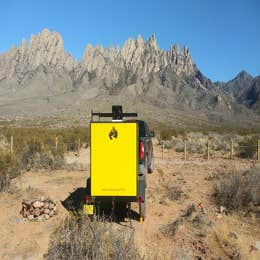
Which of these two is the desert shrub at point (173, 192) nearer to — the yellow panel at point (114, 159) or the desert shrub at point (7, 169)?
the yellow panel at point (114, 159)

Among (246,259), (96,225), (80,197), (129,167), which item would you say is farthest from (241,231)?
(80,197)

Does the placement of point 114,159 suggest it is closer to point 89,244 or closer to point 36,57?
point 89,244

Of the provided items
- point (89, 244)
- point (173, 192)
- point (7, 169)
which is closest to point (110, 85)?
point (7, 169)

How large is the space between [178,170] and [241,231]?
22.8 feet

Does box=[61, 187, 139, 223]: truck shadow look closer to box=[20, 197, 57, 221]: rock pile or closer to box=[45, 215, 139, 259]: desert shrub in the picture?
box=[20, 197, 57, 221]: rock pile

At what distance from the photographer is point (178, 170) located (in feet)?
49.0

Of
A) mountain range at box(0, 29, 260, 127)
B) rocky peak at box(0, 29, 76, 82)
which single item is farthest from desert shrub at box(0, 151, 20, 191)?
rocky peak at box(0, 29, 76, 82)

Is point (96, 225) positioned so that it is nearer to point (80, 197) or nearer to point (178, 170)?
point (80, 197)

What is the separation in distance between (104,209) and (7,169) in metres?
4.38

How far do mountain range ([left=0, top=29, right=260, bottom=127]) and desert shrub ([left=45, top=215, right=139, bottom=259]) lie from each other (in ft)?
305

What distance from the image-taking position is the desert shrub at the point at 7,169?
1134cm

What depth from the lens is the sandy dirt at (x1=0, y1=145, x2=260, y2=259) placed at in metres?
7.13

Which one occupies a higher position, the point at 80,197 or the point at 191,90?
the point at 191,90

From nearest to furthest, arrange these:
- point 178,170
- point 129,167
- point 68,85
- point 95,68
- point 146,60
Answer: point 129,167 → point 178,170 → point 68,85 → point 95,68 → point 146,60
